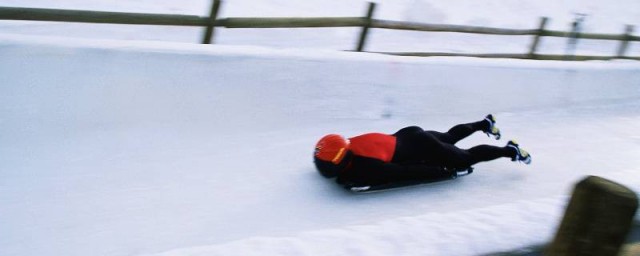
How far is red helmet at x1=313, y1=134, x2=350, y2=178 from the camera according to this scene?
2812 millimetres

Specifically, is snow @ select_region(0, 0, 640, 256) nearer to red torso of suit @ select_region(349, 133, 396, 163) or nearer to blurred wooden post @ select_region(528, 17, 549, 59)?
red torso of suit @ select_region(349, 133, 396, 163)

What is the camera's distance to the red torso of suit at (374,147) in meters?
2.90

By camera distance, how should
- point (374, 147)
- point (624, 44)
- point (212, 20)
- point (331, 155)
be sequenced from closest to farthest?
point (331, 155), point (374, 147), point (212, 20), point (624, 44)

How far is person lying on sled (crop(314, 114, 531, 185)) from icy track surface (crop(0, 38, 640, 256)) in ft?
0.34

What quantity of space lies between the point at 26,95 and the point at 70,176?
63 cm

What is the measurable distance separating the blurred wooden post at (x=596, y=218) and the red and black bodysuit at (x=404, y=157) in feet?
4.85

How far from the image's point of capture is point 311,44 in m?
6.99

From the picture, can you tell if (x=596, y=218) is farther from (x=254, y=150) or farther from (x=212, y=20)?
(x=212, y=20)

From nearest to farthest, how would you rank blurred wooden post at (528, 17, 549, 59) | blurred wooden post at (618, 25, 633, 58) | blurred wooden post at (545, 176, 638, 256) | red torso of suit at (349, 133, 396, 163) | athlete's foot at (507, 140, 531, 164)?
blurred wooden post at (545, 176, 638, 256) < red torso of suit at (349, 133, 396, 163) < athlete's foot at (507, 140, 531, 164) < blurred wooden post at (528, 17, 549, 59) < blurred wooden post at (618, 25, 633, 58)

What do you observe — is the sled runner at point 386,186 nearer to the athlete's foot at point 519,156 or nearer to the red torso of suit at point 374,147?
the red torso of suit at point 374,147

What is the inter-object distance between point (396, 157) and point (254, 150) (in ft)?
2.93

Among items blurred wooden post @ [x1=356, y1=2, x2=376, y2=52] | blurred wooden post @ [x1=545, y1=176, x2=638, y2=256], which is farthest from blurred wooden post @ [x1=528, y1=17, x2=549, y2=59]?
blurred wooden post @ [x1=545, y1=176, x2=638, y2=256]

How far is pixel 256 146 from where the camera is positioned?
10.8 feet

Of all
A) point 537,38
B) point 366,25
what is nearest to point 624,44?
point 537,38
